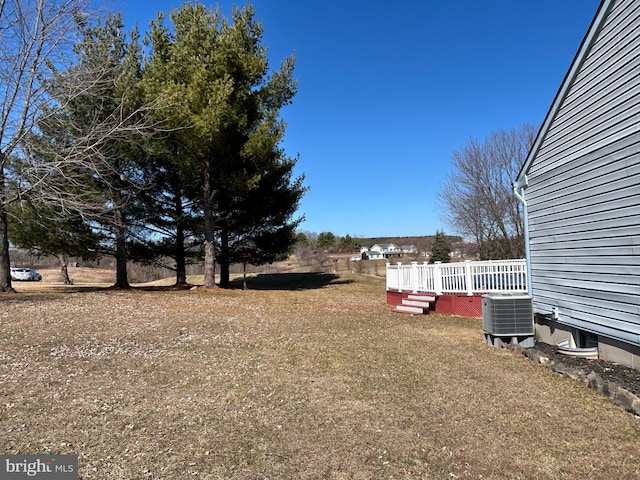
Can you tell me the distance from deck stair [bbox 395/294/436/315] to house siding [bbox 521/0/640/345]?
327 centimetres

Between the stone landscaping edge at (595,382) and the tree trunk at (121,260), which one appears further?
the tree trunk at (121,260)

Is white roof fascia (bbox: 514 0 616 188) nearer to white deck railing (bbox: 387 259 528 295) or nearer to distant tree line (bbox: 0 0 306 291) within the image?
white deck railing (bbox: 387 259 528 295)

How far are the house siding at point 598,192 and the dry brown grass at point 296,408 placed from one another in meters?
1.43

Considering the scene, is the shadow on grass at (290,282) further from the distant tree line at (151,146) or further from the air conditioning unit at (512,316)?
the air conditioning unit at (512,316)

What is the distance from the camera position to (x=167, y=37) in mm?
14984

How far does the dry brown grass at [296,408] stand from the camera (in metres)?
2.99

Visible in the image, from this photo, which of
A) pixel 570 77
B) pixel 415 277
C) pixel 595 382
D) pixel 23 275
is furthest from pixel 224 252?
pixel 23 275

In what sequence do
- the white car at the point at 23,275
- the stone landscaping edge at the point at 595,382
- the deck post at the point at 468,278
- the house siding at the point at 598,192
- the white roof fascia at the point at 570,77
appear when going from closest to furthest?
the stone landscaping edge at the point at 595,382 < the house siding at the point at 598,192 < the white roof fascia at the point at 570,77 < the deck post at the point at 468,278 < the white car at the point at 23,275

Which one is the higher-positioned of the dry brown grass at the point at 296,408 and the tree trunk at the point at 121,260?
the tree trunk at the point at 121,260

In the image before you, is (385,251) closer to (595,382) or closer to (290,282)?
(290,282)

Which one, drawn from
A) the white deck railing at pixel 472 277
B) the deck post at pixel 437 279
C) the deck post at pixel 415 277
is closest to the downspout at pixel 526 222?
the white deck railing at pixel 472 277

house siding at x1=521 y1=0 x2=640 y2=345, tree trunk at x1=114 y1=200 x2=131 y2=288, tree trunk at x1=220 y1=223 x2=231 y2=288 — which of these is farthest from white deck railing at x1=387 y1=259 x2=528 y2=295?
tree trunk at x1=114 y1=200 x2=131 y2=288

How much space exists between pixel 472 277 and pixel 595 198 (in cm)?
460

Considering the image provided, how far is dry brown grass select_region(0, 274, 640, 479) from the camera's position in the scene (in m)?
2.99
